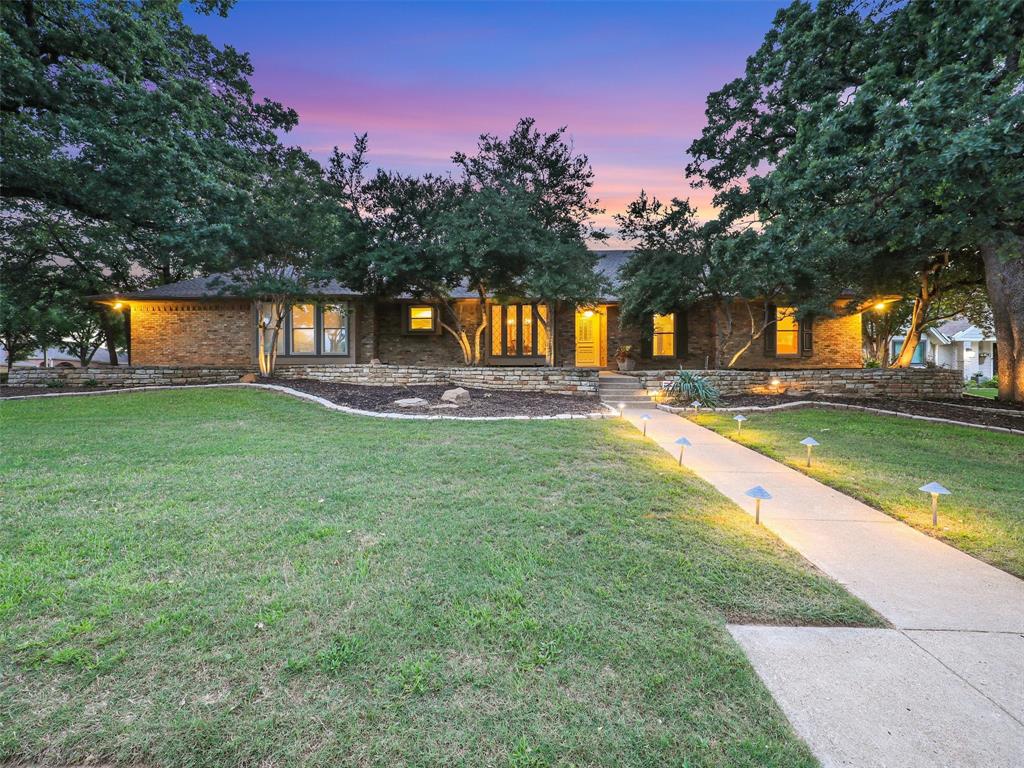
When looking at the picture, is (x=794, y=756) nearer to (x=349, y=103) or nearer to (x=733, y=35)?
(x=733, y=35)

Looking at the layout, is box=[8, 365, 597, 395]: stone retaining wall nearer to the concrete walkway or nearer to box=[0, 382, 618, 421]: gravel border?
box=[0, 382, 618, 421]: gravel border

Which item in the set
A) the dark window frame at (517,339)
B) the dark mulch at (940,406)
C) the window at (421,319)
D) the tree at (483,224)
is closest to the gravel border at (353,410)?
the tree at (483,224)

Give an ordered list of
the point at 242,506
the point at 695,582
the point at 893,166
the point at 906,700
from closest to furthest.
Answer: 1. the point at 906,700
2. the point at 695,582
3. the point at 242,506
4. the point at 893,166

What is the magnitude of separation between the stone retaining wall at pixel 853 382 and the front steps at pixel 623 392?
0.50 metres

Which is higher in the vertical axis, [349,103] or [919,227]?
[349,103]

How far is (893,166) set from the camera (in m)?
6.09

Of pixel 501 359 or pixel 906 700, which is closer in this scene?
pixel 906 700

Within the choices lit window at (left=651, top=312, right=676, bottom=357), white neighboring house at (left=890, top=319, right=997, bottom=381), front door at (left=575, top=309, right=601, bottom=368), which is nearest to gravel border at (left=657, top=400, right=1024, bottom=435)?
lit window at (left=651, top=312, right=676, bottom=357)

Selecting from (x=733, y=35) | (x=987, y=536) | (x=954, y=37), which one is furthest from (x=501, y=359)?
(x=987, y=536)

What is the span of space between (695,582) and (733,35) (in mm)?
13412

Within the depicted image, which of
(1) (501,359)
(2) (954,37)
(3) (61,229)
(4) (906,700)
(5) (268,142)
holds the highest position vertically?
(5) (268,142)

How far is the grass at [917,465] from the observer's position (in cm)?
349

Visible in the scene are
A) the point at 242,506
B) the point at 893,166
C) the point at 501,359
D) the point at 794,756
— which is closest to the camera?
the point at 794,756

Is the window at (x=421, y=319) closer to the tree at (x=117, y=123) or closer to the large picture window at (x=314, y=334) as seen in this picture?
the large picture window at (x=314, y=334)
